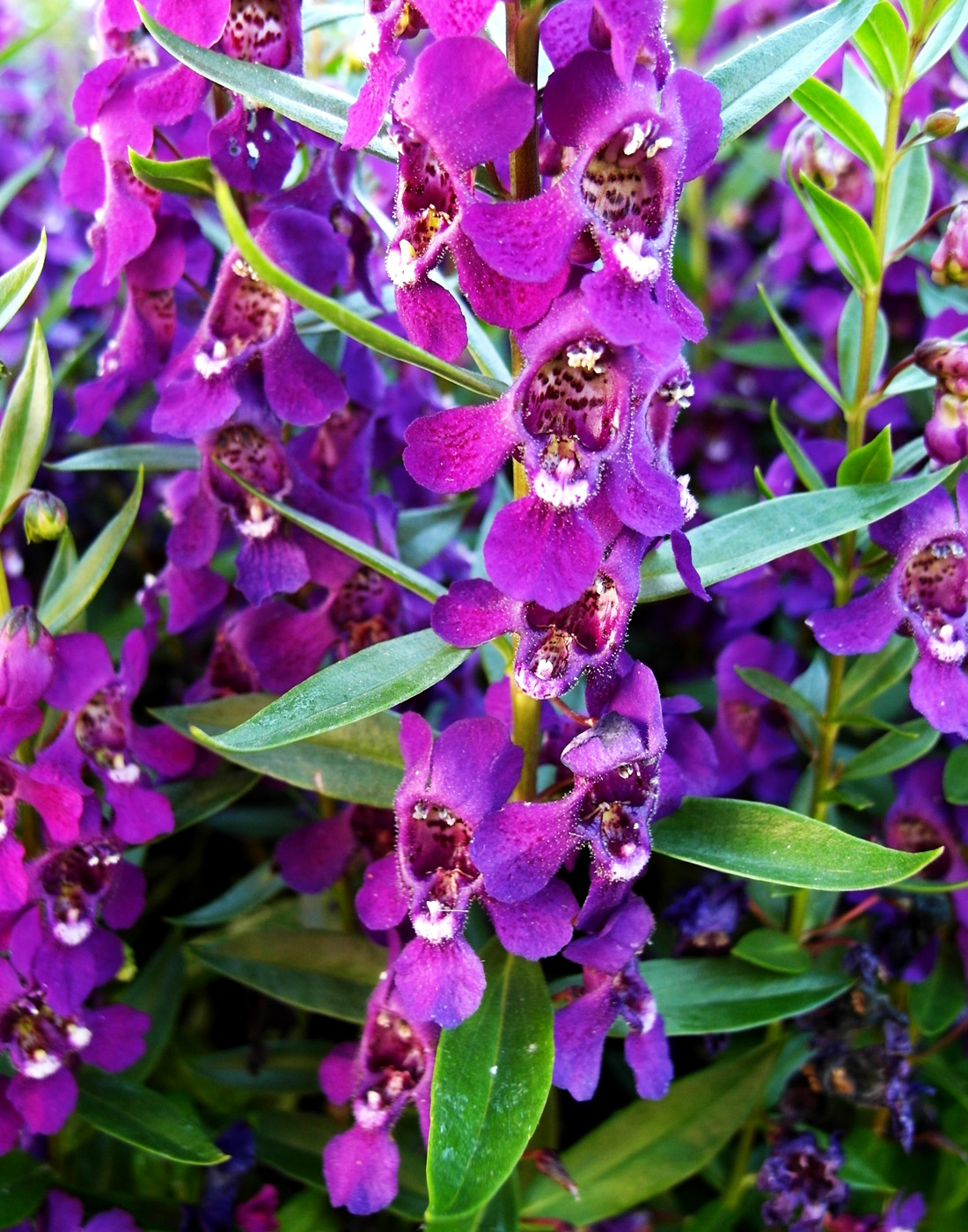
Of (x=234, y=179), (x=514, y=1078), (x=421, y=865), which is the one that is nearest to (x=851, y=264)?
(x=234, y=179)

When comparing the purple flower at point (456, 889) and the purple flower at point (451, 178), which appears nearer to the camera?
the purple flower at point (451, 178)

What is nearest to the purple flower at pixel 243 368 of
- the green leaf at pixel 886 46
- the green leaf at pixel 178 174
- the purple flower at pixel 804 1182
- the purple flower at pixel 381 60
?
the green leaf at pixel 178 174

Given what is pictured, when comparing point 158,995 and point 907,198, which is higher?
point 907,198

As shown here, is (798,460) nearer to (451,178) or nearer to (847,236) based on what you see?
(847,236)

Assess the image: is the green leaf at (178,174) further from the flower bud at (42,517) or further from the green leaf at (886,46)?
the green leaf at (886,46)

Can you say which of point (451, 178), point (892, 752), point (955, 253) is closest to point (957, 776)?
point (892, 752)
